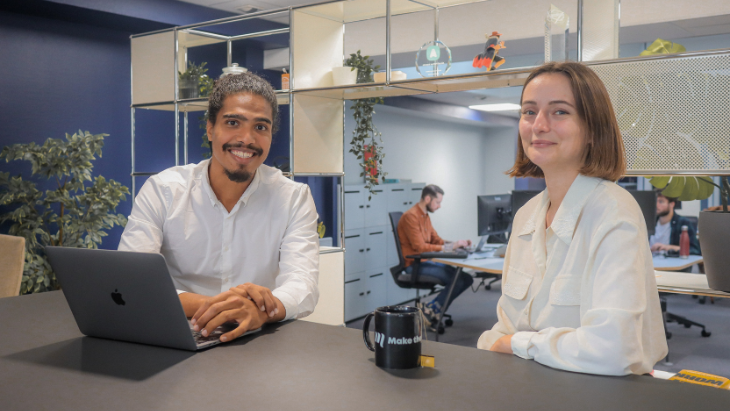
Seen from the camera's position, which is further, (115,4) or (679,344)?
(679,344)

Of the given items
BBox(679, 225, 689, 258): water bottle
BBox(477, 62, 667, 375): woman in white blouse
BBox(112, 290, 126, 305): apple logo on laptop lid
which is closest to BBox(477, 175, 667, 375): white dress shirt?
BBox(477, 62, 667, 375): woman in white blouse

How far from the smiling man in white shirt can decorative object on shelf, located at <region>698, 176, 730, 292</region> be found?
1.47m

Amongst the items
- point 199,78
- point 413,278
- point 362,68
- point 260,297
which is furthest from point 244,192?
point 413,278

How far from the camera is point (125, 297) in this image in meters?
1.16

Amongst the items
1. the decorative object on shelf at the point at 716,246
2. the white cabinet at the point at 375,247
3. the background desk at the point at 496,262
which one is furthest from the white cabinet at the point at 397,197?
the decorative object on shelf at the point at 716,246

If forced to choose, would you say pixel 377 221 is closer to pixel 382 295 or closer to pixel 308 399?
pixel 382 295

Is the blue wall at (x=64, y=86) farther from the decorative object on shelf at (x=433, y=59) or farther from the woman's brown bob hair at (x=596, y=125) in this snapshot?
the woman's brown bob hair at (x=596, y=125)

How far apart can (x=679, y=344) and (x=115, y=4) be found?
18.5 ft

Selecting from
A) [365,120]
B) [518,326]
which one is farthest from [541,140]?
[365,120]

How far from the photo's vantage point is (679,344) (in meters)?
5.06

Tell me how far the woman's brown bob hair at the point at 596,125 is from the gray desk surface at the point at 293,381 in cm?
52

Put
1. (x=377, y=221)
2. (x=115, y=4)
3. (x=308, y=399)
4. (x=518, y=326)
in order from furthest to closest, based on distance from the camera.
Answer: (x=377, y=221)
(x=115, y=4)
(x=518, y=326)
(x=308, y=399)

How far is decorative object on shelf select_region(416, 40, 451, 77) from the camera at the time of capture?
3.30 meters

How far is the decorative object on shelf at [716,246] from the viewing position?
2.11 m
